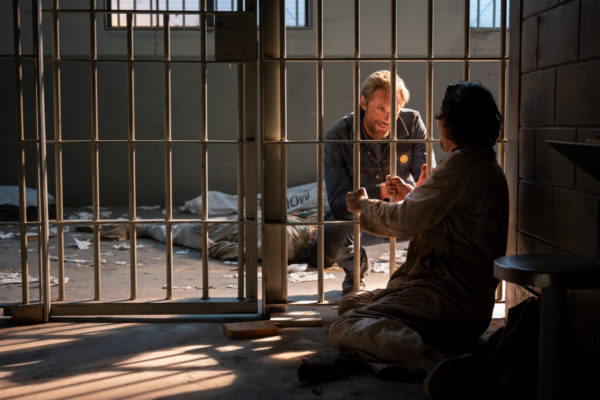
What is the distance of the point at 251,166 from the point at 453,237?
133 centimetres

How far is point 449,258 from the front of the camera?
312 cm

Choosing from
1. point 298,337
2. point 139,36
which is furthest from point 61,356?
point 139,36

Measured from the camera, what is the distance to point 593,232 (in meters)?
2.63

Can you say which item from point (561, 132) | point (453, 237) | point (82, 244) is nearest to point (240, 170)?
point (453, 237)

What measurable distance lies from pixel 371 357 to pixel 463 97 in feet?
3.99

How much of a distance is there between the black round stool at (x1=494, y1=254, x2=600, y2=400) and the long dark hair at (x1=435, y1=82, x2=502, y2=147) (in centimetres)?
95

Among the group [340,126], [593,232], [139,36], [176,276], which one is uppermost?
[139,36]

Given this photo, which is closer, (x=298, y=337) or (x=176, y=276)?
(x=298, y=337)

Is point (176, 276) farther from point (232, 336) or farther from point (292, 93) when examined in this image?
point (292, 93)

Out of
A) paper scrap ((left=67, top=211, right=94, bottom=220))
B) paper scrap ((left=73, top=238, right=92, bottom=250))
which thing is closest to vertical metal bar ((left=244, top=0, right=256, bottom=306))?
paper scrap ((left=73, top=238, right=92, bottom=250))

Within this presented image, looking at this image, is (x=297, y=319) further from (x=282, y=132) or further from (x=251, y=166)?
(x=282, y=132)

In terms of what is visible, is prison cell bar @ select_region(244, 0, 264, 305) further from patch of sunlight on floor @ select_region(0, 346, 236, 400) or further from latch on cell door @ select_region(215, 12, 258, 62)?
patch of sunlight on floor @ select_region(0, 346, 236, 400)

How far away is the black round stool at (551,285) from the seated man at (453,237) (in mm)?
778

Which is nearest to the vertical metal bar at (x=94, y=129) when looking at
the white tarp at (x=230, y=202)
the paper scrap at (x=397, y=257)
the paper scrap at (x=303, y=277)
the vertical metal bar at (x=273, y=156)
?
the vertical metal bar at (x=273, y=156)
